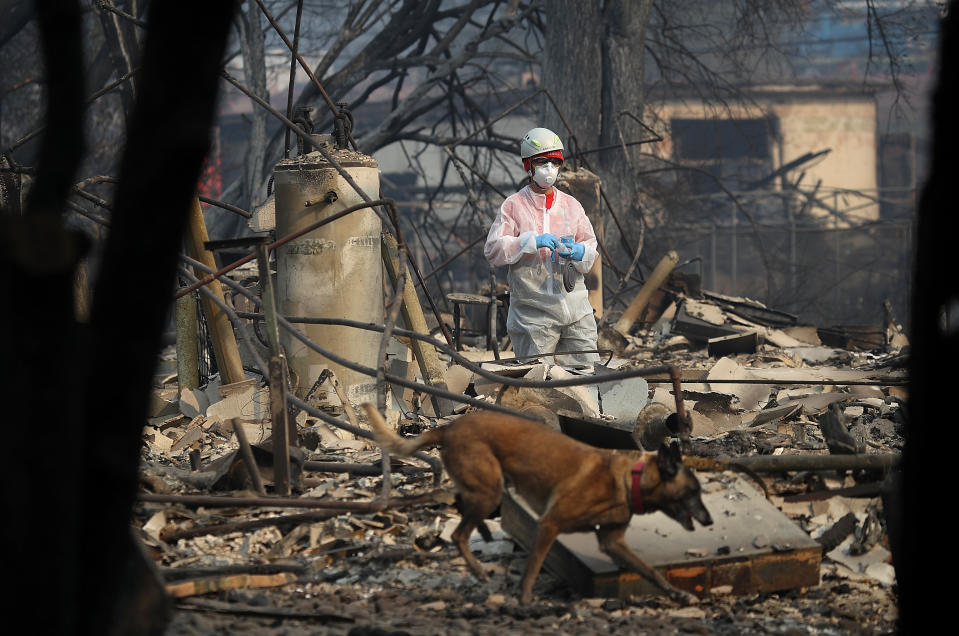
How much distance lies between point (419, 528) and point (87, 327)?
280 centimetres

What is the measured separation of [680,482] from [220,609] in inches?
69.2

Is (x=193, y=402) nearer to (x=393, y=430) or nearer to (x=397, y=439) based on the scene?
(x=393, y=430)

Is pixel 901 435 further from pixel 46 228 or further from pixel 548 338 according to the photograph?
pixel 46 228

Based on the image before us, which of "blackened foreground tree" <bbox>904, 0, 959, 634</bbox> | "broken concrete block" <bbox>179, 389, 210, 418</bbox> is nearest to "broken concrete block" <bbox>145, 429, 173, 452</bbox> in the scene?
"broken concrete block" <bbox>179, 389, 210, 418</bbox>

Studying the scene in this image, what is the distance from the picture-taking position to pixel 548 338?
802 cm

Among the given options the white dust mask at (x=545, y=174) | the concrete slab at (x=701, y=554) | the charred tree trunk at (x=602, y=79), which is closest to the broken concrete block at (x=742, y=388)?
the white dust mask at (x=545, y=174)

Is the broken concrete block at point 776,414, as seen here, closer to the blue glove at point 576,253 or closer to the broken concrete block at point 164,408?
the blue glove at point 576,253

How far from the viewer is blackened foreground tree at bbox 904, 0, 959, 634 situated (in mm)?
2490

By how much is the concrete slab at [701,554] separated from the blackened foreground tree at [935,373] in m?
1.69

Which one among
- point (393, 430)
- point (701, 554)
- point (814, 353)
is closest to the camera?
point (701, 554)

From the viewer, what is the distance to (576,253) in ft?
25.4

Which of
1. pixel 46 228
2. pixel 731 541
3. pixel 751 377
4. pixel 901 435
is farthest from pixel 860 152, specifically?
pixel 46 228

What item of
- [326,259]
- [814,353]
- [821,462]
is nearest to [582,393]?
[326,259]

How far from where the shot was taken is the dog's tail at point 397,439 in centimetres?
448
